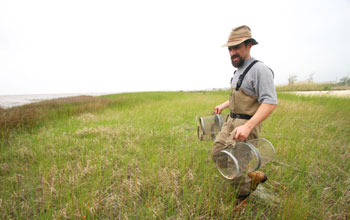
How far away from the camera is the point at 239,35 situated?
158cm

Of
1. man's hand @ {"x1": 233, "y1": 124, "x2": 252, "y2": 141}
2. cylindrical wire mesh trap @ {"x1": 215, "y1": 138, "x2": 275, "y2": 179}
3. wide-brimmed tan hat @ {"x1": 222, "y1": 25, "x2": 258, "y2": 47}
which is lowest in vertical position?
cylindrical wire mesh trap @ {"x1": 215, "y1": 138, "x2": 275, "y2": 179}

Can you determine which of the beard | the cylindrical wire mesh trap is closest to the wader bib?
the cylindrical wire mesh trap

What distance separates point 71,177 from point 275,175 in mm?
2990

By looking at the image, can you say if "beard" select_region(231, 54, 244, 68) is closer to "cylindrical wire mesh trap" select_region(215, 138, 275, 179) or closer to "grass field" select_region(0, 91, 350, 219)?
"cylindrical wire mesh trap" select_region(215, 138, 275, 179)

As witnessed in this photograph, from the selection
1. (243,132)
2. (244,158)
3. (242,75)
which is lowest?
(244,158)

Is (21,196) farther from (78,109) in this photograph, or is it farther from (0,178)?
(78,109)

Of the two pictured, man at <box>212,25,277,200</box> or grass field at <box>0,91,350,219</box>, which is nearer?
man at <box>212,25,277,200</box>

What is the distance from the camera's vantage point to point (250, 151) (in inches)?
53.8

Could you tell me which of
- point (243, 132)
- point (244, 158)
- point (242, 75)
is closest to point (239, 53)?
point (242, 75)

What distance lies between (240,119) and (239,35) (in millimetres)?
904

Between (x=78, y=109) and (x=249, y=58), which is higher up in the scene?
(x=249, y=58)

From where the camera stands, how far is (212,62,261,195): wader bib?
1610 millimetres

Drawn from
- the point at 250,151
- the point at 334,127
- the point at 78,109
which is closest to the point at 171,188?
the point at 250,151

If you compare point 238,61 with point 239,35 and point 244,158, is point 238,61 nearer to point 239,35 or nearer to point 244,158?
point 239,35
